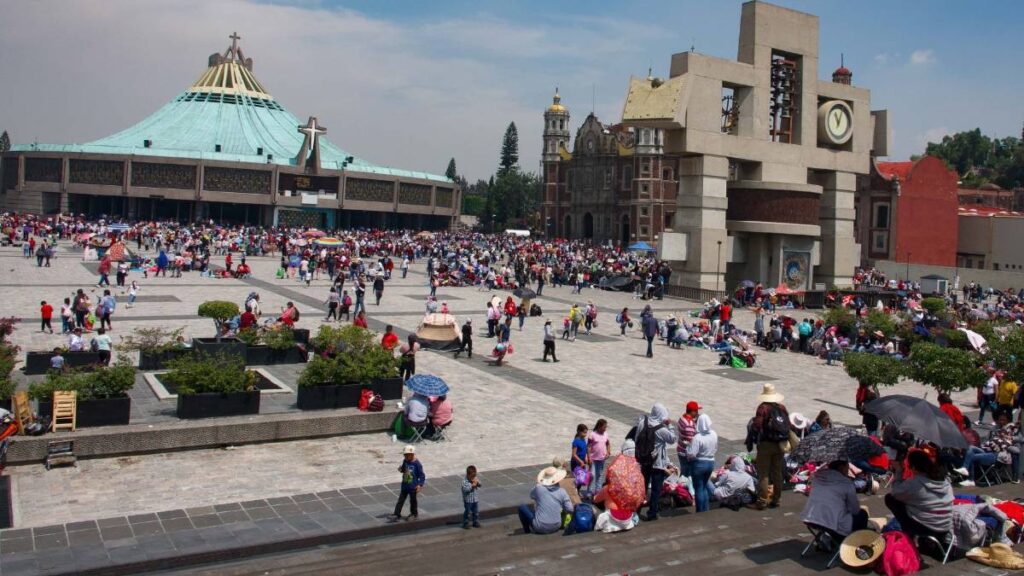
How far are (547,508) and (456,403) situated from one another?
6.90m

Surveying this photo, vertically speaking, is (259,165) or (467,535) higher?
(259,165)

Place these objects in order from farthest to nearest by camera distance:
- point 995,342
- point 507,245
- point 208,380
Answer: point 507,245 → point 995,342 → point 208,380

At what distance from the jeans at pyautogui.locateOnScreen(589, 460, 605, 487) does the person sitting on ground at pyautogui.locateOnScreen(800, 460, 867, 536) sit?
298 cm

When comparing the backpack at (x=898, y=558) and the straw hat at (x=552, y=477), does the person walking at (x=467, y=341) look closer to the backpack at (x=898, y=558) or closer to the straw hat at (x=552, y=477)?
the straw hat at (x=552, y=477)

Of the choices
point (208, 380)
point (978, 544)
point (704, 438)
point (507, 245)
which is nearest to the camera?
point (978, 544)

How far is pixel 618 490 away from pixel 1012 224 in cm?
6190

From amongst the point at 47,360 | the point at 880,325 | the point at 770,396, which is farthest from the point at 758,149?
the point at 47,360

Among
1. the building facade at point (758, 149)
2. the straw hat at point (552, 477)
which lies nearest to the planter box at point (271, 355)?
the straw hat at point (552, 477)

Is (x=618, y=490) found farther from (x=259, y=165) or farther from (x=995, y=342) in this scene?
(x=259, y=165)

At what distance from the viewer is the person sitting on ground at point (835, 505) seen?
8.62 metres

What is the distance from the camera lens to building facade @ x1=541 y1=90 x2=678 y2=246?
8688 centimetres

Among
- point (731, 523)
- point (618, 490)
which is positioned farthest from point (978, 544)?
point (618, 490)

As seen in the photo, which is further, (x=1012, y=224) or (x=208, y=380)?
(x=1012, y=224)

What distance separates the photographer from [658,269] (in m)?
39.3
